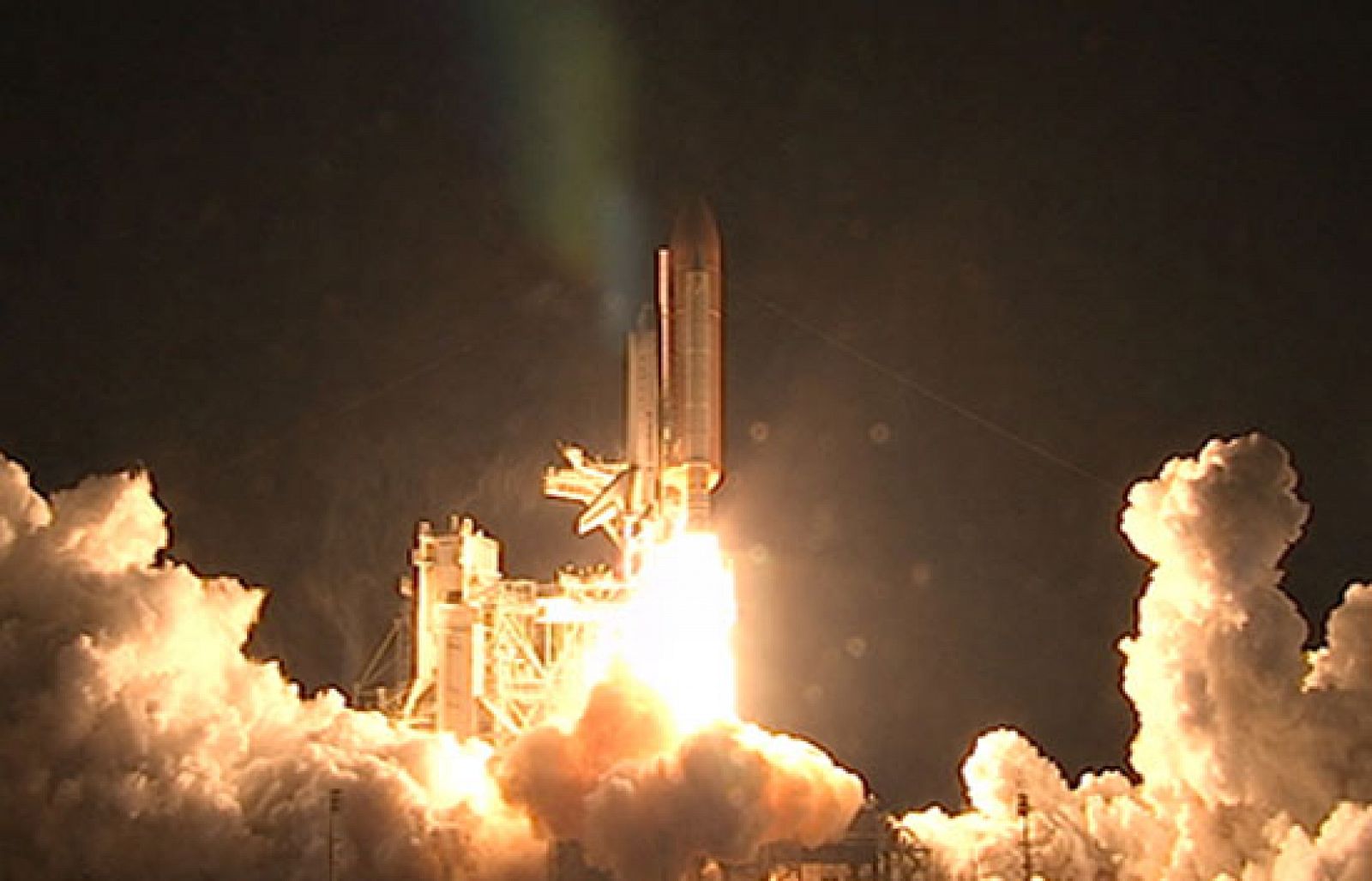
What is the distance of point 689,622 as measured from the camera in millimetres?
31266

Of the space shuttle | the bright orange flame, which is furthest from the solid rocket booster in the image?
the bright orange flame

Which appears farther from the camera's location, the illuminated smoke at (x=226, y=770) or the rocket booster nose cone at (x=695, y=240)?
the rocket booster nose cone at (x=695, y=240)

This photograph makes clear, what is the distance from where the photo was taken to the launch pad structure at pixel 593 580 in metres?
31.0

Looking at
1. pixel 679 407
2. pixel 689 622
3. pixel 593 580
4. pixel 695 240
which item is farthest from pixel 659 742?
pixel 695 240

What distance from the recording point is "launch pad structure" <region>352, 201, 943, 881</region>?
31047 millimetres

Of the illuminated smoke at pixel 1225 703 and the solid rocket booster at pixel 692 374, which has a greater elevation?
the solid rocket booster at pixel 692 374

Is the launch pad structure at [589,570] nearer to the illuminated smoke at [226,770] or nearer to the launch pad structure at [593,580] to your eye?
the launch pad structure at [593,580]

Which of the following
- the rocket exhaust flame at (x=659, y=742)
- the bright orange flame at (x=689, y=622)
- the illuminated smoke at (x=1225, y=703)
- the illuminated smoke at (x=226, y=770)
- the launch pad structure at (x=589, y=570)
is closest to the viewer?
the illuminated smoke at (x=226, y=770)

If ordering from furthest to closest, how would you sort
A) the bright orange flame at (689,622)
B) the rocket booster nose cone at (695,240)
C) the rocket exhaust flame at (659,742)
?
the rocket booster nose cone at (695,240) → the bright orange flame at (689,622) → the rocket exhaust flame at (659,742)

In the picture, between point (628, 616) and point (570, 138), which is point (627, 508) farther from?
point (570, 138)

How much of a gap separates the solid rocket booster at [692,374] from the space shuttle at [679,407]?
0.05 ft

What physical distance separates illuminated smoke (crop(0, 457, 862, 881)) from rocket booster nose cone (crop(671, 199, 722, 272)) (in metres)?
7.99

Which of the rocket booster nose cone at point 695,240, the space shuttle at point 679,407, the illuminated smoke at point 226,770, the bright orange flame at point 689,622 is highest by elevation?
the rocket booster nose cone at point 695,240

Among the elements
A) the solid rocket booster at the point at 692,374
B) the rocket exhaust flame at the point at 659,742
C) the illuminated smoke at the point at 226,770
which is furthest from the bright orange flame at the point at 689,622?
the illuminated smoke at the point at 226,770
